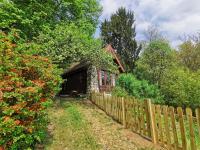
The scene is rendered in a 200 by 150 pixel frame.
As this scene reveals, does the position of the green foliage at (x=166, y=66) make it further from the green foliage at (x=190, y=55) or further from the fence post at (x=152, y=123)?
the fence post at (x=152, y=123)

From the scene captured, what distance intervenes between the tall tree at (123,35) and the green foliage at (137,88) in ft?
40.2

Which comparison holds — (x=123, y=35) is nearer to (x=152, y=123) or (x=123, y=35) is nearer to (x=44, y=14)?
(x=44, y=14)

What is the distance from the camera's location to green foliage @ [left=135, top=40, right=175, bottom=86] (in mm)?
32188

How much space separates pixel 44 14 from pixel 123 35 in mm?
23772

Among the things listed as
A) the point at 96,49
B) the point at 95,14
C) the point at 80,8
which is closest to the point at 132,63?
the point at 95,14

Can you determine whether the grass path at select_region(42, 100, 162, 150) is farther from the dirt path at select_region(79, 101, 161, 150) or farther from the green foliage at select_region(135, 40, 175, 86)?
the green foliage at select_region(135, 40, 175, 86)

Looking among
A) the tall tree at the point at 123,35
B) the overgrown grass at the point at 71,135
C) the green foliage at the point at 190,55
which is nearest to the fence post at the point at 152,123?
the overgrown grass at the point at 71,135

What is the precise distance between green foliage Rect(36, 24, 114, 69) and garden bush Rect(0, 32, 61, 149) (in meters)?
7.85

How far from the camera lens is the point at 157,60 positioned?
107 ft

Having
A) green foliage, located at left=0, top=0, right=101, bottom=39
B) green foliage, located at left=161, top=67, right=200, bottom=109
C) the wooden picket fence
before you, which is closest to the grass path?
the wooden picket fence

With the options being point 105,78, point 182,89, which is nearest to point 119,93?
point 105,78

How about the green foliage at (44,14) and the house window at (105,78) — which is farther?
the house window at (105,78)

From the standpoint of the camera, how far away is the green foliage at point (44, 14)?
1727 cm

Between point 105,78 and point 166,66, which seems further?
point 166,66
